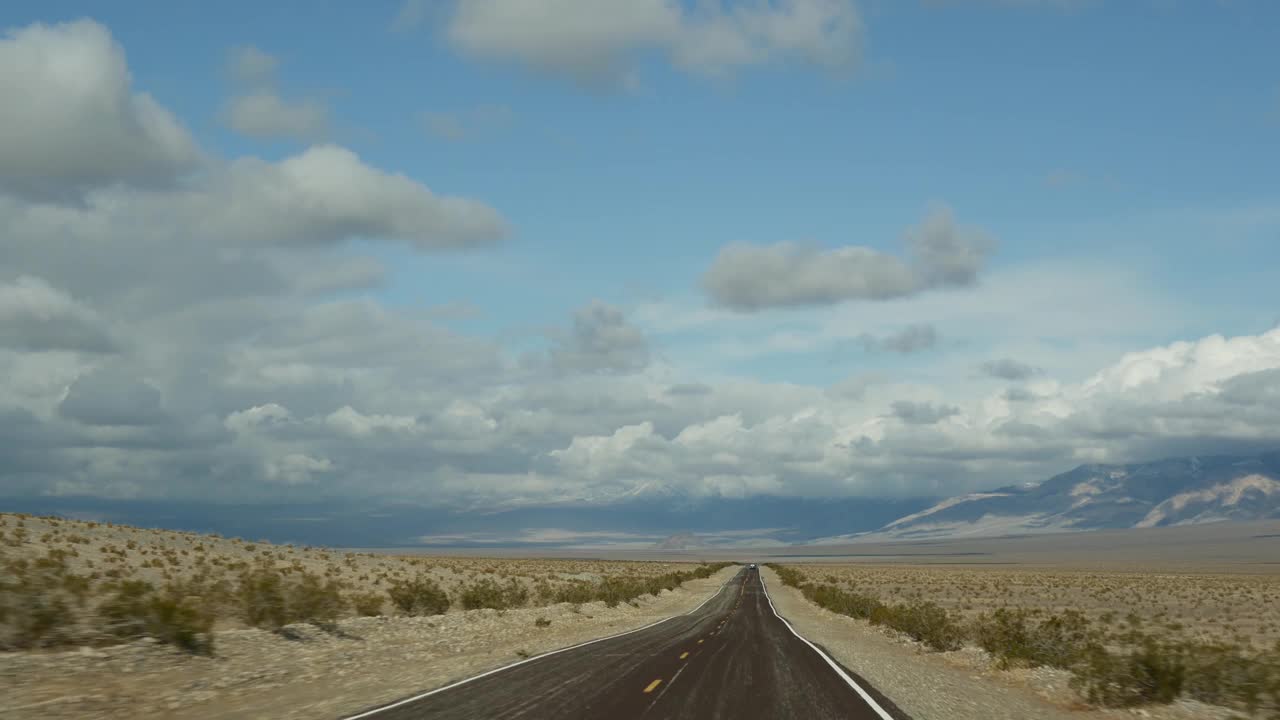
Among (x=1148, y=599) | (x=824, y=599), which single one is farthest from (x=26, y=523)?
(x=1148, y=599)

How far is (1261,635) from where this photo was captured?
170 ft

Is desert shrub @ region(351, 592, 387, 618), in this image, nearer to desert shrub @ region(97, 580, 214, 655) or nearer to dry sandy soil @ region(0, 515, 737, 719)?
dry sandy soil @ region(0, 515, 737, 719)

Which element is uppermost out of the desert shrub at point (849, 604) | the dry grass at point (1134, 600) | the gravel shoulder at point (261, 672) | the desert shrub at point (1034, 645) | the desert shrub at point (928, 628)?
the gravel shoulder at point (261, 672)

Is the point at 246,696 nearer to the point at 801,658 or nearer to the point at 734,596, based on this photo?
the point at 801,658

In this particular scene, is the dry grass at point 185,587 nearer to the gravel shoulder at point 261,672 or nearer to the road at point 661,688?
the gravel shoulder at point 261,672

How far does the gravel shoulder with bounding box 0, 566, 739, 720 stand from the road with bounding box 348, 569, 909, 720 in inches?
50.4

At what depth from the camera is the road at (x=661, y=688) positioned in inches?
612

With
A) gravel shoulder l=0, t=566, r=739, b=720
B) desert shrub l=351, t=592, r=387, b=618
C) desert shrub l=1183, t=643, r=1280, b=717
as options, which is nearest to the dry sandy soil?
gravel shoulder l=0, t=566, r=739, b=720

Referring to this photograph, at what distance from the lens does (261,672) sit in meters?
19.9

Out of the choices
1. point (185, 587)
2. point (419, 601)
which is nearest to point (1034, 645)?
point (419, 601)

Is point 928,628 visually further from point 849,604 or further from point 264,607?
point 264,607

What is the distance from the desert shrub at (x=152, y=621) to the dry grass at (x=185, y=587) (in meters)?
0.02

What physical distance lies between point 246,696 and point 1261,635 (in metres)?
54.8

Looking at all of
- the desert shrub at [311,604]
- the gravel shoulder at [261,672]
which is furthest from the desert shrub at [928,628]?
the desert shrub at [311,604]
